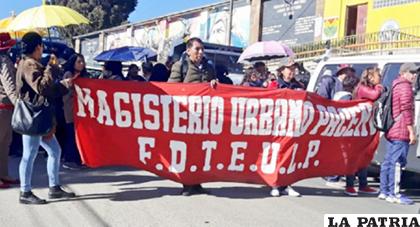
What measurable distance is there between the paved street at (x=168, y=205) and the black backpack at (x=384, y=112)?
3.01ft

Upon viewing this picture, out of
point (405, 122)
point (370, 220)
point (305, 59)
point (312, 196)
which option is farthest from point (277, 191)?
point (305, 59)

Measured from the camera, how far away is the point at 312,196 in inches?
281

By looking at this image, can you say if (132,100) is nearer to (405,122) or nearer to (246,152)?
(246,152)

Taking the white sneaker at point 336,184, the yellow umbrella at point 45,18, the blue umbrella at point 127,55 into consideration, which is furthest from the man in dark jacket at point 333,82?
the blue umbrella at point 127,55

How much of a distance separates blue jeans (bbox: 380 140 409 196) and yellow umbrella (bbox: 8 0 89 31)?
17.7 ft

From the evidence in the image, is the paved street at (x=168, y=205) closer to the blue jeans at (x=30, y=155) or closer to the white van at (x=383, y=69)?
the blue jeans at (x=30, y=155)

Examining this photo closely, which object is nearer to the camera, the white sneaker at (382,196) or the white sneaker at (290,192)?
the white sneaker at (290,192)

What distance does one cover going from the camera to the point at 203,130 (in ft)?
22.1

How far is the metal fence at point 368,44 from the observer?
25.4 metres

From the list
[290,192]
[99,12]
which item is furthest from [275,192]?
[99,12]

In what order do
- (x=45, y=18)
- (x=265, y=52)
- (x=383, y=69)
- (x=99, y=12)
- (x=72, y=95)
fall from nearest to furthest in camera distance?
1. (x=72, y=95)
2. (x=383, y=69)
3. (x=45, y=18)
4. (x=265, y=52)
5. (x=99, y=12)

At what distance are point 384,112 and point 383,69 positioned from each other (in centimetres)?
113

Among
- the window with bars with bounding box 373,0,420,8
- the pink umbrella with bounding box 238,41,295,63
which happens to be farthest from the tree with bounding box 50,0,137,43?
the pink umbrella with bounding box 238,41,295,63

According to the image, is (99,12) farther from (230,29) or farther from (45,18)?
(45,18)
